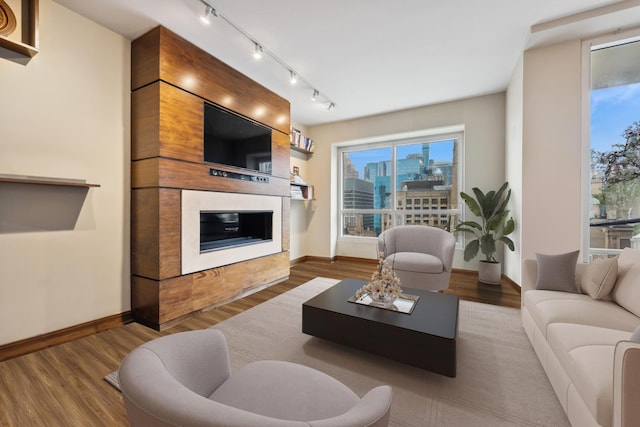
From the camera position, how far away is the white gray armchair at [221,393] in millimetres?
535

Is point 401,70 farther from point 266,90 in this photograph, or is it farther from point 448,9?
point 266,90

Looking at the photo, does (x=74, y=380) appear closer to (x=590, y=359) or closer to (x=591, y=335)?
(x=590, y=359)

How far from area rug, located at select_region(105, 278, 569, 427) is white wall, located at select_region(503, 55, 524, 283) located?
A: 41.2 inches

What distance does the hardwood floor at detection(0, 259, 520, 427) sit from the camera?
140 centimetres

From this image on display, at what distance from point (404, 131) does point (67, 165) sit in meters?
4.47

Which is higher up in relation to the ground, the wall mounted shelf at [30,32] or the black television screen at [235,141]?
the wall mounted shelf at [30,32]

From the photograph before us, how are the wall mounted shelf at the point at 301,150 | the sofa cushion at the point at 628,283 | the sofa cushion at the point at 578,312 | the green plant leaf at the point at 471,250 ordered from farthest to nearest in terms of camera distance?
the wall mounted shelf at the point at 301,150
the green plant leaf at the point at 471,250
the sofa cushion at the point at 628,283
the sofa cushion at the point at 578,312

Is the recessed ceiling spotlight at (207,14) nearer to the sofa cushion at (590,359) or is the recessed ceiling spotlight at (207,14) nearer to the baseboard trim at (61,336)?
the baseboard trim at (61,336)

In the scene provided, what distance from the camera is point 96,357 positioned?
1.93 meters

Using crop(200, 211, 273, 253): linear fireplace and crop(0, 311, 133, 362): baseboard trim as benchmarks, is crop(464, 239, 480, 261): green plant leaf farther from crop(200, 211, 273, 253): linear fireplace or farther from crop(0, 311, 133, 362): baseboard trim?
crop(0, 311, 133, 362): baseboard trim

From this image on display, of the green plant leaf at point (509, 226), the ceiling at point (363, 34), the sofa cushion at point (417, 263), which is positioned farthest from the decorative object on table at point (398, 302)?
the ceiling at point (363, 34)

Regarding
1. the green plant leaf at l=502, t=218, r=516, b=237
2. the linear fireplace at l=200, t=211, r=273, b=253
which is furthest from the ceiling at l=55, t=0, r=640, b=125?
the green plant leaf at l=502, t=218, r=516, b=237

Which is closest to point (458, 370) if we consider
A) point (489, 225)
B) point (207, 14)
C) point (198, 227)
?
point (489, 225)

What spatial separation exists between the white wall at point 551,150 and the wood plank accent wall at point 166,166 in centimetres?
350
